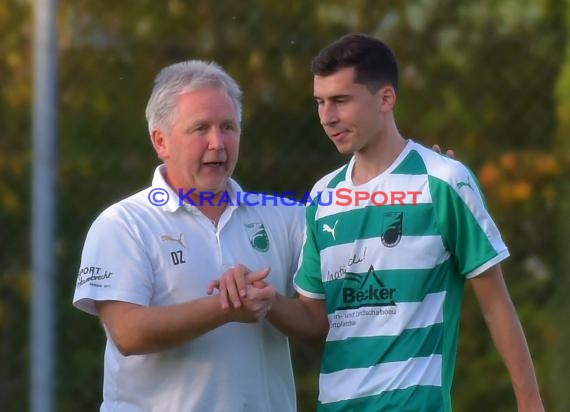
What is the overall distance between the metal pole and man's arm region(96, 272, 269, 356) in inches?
45.2

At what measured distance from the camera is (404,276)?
310 cm

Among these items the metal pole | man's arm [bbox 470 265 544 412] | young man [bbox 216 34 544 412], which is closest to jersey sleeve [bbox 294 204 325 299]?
young man [bbox 216 34 544 412]

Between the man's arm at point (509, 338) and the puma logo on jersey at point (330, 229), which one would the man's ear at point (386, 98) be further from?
the man's arm at point (509, 338)

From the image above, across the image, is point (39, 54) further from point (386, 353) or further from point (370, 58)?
point (386, 353)

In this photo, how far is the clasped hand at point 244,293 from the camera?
3.04 meters

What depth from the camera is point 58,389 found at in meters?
4.64

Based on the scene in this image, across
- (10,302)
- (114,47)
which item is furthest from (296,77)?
(10,302)

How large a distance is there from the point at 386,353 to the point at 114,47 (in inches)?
86.4

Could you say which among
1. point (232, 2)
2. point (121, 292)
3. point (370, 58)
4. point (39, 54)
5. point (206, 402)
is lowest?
point (206, 402)

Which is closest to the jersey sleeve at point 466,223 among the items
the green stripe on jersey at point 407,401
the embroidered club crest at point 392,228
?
the embroidered club crest at point 392,228

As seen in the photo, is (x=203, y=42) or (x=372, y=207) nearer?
(x=372, y=207)

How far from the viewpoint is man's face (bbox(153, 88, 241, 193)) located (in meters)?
A: 3.28

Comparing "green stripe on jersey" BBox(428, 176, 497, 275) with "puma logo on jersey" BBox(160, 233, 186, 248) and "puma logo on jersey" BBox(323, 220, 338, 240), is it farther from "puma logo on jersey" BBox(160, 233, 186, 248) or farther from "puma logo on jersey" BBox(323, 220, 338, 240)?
"puma logo on jersey" BBox(160, 233, 186, 248)

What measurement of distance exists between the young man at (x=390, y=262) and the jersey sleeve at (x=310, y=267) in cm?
5
